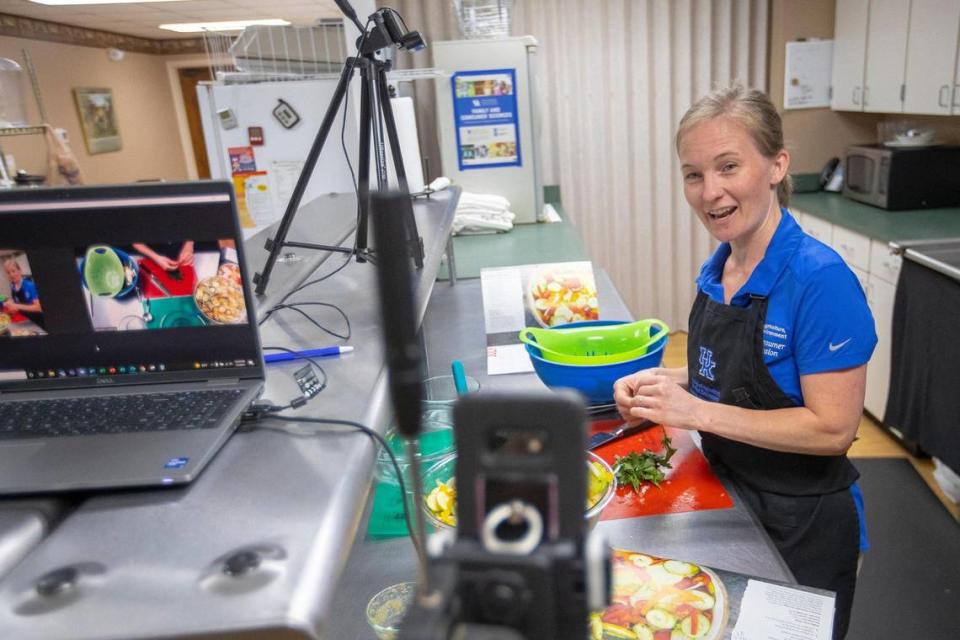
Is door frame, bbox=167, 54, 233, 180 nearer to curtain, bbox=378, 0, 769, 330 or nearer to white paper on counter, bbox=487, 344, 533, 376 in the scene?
curtain, bbox=378, 0, 769, 330

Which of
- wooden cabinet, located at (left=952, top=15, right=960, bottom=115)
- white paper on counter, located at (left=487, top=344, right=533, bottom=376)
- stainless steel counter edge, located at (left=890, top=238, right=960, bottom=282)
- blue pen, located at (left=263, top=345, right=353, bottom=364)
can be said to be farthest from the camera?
wooden cabinet, located at (left=952, top=15, right=960, bottom=115)

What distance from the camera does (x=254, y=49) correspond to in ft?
9.34

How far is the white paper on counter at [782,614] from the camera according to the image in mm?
852

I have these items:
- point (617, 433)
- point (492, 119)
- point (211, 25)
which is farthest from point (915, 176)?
point (211, 25)

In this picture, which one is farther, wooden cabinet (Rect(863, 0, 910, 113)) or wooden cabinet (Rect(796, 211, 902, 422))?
wooden cabinet (Rect(863, 0, 910, 113))

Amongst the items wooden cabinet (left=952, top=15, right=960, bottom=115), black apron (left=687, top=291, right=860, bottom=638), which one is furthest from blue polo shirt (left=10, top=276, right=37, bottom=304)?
wooden cabinet (left=952, top=15, right=960, bottom=115)

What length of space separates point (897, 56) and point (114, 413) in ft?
12.1

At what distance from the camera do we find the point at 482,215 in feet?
10.6

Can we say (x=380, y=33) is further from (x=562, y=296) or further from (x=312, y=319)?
(x=562, y=296)

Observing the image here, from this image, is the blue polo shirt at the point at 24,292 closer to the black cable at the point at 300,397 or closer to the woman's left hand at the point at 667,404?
the black cable at the point at 300,397

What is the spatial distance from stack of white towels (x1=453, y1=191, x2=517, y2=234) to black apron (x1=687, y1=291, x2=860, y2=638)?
2.04 m

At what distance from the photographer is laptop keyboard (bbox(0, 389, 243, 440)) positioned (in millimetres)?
771

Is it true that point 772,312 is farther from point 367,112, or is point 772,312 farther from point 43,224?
point 43,224

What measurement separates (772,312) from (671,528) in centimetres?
44
